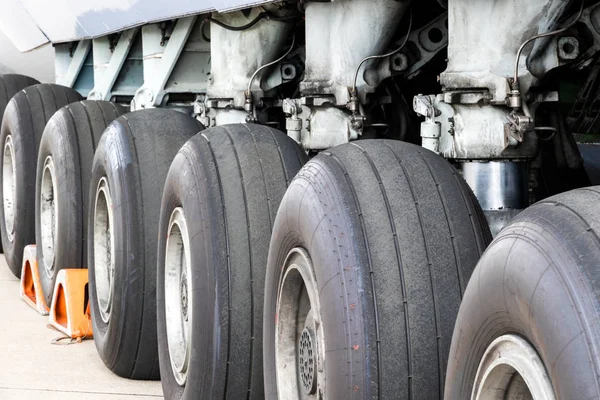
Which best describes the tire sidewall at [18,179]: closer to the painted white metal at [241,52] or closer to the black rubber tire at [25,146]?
the black rubber tire at [25,146]

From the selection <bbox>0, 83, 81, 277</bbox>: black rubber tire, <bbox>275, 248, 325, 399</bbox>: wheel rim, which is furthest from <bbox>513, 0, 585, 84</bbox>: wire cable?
<bbox>0, 83, 81, 277</bbox>: black rubber tire

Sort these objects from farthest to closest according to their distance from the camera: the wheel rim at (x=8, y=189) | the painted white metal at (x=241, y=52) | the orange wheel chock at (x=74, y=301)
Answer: the wheel rim at (x=8, y=189) → the orange wheel chock at (x=74, y=301) → the painted white metal at (x=241, y=52)

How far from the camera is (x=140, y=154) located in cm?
448

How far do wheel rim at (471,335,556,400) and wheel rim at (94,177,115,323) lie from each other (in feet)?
9.58

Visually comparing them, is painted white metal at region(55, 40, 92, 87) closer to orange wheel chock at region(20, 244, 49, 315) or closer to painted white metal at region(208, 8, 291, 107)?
orange wheel chock at region(20, 244, 49, 315)

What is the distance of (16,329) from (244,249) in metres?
2.49

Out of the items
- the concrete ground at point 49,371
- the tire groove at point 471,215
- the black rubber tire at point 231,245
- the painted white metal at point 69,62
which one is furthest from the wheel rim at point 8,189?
the tire groove at point 471,215

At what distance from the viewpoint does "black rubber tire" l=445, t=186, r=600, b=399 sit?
5.52 feet

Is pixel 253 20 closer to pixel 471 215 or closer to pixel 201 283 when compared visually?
pixel 201 283

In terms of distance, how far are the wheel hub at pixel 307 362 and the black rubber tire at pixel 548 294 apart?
0.84 meters

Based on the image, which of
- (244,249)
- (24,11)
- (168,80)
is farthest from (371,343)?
(24,11)

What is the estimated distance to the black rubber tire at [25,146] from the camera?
654 centimetres

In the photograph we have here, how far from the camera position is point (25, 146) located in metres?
6.53

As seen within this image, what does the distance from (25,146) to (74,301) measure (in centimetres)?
154
